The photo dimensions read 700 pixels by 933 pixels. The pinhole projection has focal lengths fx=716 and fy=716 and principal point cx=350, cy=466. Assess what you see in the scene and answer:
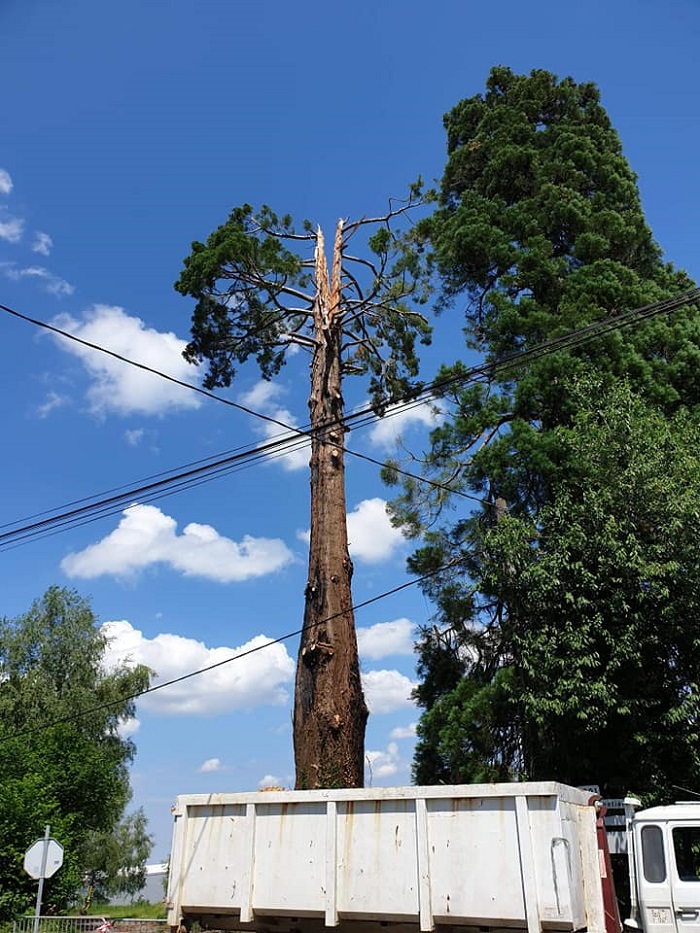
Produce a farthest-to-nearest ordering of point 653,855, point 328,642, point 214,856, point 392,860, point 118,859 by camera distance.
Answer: point 118,859 < point 328,642 < point 653,855 < point 214,856 < point 392,860

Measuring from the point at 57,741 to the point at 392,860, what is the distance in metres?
18.4

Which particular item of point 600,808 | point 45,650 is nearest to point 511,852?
point 600,808

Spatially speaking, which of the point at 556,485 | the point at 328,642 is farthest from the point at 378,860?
the point at 556,485

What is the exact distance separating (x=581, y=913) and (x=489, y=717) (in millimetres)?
7292

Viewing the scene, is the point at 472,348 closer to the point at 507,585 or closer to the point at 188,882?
the point at 507,585

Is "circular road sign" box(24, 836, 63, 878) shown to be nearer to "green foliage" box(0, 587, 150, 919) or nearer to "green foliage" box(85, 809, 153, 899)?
"green foliage" box(0, 587, 150, 919)

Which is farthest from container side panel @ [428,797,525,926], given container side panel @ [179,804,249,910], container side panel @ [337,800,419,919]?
container side panel @ [179,804,249,910]

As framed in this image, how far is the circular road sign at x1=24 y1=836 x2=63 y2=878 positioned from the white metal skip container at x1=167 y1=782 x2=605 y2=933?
24.3 ft

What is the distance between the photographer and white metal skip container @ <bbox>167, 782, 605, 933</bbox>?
539cm

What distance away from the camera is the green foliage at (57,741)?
17.9 m

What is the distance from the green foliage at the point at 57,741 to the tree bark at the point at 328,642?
9.35 m

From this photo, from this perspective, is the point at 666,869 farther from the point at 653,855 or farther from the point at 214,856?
the point at 214,856

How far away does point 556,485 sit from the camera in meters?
12.9

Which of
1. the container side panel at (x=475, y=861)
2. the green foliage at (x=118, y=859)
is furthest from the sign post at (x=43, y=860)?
the green foliage at (x=118, y=859)
